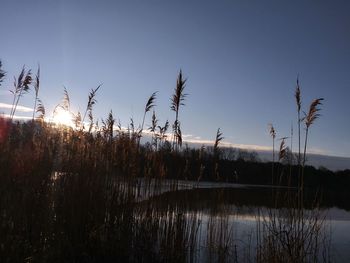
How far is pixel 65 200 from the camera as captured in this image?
15.6 ft

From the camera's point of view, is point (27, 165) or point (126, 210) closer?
point (27, 165)

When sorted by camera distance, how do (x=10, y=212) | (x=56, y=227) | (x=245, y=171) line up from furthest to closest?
1. (x=245, y=171)
2. (x=56, y=227)
3. (x=10, y=212)

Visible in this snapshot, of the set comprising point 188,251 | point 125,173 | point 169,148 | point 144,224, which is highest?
point 169,148

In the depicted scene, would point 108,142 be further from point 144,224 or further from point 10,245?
point 10,245

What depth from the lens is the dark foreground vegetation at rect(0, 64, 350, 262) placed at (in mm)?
4328

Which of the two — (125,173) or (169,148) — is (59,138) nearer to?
(125,173)

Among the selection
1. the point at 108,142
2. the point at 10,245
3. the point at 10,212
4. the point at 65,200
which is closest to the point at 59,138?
the point at 108,142

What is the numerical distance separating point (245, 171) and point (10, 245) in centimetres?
4378

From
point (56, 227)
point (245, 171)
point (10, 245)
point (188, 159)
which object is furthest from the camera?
point (245, 171)

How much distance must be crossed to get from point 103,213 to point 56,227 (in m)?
0.80

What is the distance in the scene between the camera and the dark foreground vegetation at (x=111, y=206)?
4328mm

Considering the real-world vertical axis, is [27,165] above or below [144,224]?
above

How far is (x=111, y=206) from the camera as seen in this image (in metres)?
5.34

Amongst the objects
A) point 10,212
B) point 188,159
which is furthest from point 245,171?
point 10,212
